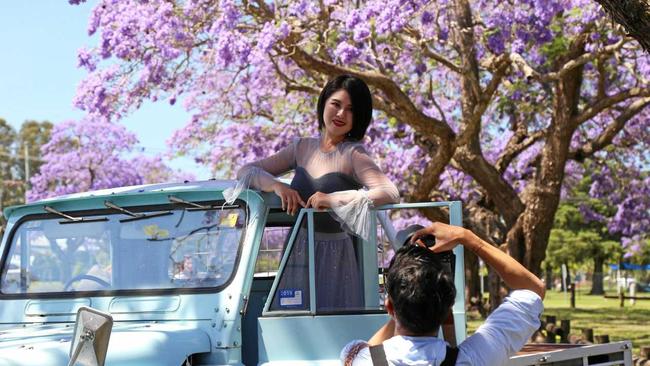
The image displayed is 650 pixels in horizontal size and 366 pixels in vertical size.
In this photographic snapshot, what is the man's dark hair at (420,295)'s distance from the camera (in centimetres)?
332

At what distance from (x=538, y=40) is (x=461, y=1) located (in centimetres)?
134

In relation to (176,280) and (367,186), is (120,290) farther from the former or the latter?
(367,186)

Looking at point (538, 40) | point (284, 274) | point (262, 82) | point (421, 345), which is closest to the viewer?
point (421, 345)

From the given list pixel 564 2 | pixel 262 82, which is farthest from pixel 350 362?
pixel 262 82

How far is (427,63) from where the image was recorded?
66.2 ft

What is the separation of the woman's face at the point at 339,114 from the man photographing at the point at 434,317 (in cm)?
214

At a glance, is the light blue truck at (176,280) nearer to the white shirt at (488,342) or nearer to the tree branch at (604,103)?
the white shirt at (488,342)

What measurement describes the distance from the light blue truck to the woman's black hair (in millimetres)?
485

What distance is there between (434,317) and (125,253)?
283 centimetres

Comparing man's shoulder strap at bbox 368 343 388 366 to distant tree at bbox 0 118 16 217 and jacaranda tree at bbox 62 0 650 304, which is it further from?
distant tree at bbox 0 118 16 217

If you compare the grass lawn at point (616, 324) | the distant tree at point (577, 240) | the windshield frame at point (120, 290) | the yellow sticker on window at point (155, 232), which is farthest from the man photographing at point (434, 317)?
the distant tree at point (577, 240)

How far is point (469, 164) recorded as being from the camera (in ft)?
55.4

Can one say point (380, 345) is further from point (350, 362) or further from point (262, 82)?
point (262, 82)

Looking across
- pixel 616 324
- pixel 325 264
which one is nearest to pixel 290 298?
pixel 325 264
